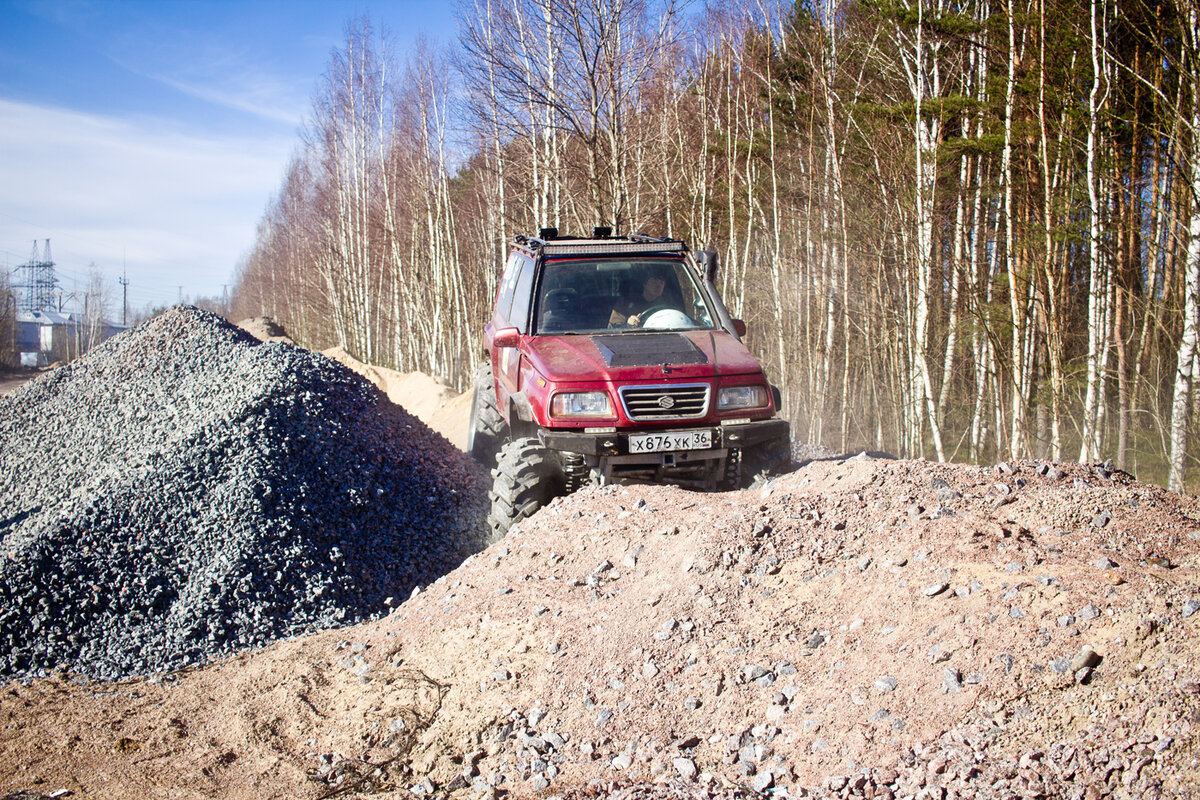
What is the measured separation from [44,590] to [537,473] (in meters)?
3.56

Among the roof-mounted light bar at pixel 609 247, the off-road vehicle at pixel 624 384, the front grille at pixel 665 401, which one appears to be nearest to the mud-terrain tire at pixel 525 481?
the off-road vehicle at pixel 624 384

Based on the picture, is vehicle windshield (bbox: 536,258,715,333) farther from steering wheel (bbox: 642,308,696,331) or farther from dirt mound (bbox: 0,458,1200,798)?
dirt mound (bbox: 0,458,1200,798)

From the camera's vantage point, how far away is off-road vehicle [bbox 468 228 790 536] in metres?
6.09

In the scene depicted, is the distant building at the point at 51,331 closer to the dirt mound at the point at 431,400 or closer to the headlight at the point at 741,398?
the dirt mound at the point at 431,400

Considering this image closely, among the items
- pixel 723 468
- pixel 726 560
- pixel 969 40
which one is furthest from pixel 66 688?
pixel 969 40

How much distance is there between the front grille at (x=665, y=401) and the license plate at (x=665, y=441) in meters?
0.12

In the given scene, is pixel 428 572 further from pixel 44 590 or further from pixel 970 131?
pixel 970 131

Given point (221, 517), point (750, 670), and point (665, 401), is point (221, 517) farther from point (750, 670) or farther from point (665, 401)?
point (750, 670)

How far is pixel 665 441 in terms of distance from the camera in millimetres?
6105

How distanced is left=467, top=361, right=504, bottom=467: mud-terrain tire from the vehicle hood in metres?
2.15

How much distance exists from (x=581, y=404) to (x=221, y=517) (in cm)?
305

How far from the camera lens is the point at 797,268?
57.8 ft

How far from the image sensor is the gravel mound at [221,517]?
591cm

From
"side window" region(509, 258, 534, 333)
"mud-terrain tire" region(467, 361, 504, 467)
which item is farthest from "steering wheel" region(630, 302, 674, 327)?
"mud-terrain tire" region(467, 361, 504, 467)
